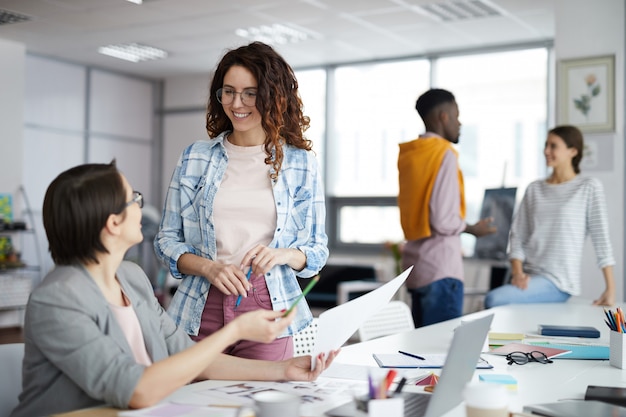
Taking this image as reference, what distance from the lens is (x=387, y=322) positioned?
296cm

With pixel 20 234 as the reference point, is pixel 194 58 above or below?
above

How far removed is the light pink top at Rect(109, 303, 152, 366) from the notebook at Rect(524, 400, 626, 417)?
807 mm

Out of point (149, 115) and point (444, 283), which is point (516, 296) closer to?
point (444, 283)

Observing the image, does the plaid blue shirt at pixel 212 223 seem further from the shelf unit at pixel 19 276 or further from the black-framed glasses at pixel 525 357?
the shelf unit at pixel 19 276

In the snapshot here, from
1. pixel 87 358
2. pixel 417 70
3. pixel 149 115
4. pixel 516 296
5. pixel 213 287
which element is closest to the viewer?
pixel 87 358

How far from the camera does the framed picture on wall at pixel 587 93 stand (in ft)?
17.0

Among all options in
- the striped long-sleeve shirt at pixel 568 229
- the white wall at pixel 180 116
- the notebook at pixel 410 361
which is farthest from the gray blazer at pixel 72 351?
the white wall at pixel 180 116

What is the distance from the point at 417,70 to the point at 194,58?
2505 millimetres

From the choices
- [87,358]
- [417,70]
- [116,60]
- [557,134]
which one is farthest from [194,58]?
[87,358]

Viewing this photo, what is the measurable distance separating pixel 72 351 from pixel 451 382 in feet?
2.34

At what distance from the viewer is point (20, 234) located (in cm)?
802

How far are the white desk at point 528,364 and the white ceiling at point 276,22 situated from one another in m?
3.74

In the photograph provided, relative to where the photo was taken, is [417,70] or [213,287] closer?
[213,287]

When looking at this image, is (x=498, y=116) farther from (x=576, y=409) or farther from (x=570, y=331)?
(x=576, y=409)
